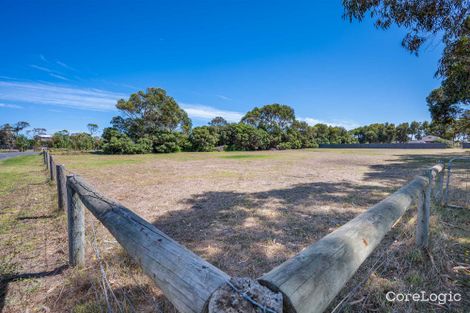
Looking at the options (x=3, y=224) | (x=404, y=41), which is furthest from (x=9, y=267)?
(x=404, y=41)

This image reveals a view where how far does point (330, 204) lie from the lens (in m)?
5.43

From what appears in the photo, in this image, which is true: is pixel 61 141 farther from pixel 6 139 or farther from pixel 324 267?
pixel 324 267

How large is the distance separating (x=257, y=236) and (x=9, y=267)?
134 inches

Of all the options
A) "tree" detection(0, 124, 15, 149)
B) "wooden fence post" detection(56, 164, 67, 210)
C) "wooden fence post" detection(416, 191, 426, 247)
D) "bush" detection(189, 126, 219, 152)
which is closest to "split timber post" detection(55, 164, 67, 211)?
"wooden fence post" detection(56, 164, 67, 210)

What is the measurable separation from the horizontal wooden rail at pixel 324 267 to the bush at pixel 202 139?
33.4 m

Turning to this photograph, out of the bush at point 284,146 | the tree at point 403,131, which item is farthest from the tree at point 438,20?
the tree at point 403,131

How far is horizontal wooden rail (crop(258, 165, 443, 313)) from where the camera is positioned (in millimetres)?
691

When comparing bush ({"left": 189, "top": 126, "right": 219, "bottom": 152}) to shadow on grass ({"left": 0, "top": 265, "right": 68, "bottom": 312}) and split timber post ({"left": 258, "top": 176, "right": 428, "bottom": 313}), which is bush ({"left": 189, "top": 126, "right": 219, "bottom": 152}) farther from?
split timber post ({"left": 258, "top": 176, "right": 428, "bottom": 313})

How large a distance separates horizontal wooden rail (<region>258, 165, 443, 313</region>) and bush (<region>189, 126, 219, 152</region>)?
33.4 metres

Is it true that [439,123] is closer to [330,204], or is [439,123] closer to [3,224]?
[330,204]

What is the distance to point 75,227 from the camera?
271 centimetres

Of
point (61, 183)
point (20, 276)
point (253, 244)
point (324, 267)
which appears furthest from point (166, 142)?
point (324, 267)

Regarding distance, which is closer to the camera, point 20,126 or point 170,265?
point 170,265

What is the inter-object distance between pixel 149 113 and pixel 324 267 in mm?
34735
